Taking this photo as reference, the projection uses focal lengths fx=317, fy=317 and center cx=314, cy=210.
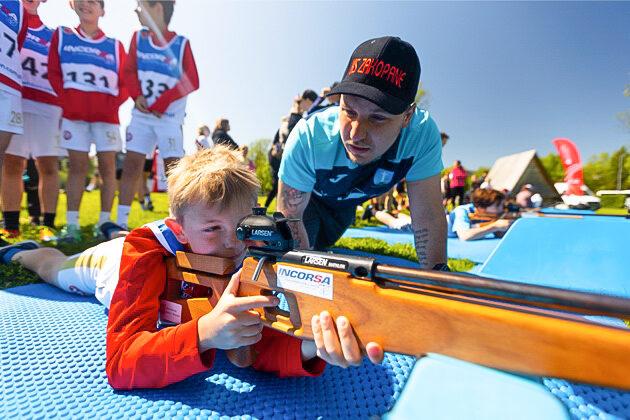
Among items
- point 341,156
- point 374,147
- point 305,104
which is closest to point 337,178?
point 341,156

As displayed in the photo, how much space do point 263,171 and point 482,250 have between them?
28106 millimetres

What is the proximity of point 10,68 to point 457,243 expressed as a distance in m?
6.05

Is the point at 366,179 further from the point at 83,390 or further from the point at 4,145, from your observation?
the point at 4,145

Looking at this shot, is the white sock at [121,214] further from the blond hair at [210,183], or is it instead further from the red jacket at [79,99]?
the blond hair at [210,183]

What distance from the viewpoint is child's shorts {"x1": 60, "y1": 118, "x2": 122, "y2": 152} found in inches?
153

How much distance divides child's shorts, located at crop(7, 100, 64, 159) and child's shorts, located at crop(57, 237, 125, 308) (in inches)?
103

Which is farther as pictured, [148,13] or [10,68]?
[148,13]

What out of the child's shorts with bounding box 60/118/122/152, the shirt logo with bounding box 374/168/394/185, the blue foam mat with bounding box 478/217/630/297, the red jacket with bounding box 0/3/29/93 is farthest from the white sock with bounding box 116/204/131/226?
the blue foam mat with bounding box 478/217/630/297

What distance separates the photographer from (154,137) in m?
4.19

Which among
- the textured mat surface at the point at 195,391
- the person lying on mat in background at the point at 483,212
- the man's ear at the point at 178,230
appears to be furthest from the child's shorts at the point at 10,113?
the person lying on mat in background at the point at 483,212

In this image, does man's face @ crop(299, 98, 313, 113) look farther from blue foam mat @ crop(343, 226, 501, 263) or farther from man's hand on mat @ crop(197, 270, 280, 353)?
man's hand on mat @ crop(197, 270, 280, 353)

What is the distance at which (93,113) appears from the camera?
3.92 meters

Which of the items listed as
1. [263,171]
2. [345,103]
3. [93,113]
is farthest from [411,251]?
[263,171]

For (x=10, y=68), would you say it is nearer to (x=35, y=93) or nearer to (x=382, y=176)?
(x=35, y=93)
